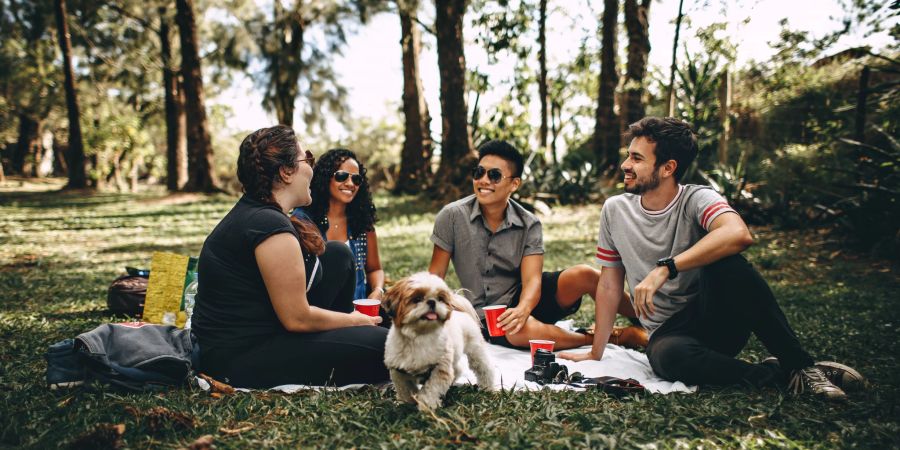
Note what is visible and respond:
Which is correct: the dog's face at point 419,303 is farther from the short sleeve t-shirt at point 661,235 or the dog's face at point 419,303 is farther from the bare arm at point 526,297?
the short sleeve t-shirt at point 661,235

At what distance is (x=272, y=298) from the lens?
291 cm

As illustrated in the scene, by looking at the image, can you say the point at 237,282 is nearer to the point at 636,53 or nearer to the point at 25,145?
the point at 636,53

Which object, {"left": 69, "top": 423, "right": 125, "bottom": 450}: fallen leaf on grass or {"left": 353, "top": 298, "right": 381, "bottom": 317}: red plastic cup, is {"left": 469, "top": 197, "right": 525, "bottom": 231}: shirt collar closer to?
{"left": 353, "top": 298, "right": 381, "bottom": 317}: red plastic cup

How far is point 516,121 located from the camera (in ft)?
73.1

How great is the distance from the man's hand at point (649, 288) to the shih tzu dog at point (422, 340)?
1.01 metres

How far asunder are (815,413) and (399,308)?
2.10m

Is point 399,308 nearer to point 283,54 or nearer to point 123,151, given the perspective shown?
point 283,54

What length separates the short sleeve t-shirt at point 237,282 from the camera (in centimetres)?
286

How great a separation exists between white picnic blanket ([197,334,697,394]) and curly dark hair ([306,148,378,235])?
1.42 metres

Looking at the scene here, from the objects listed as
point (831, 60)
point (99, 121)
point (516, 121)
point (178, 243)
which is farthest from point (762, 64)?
point (99, 121)

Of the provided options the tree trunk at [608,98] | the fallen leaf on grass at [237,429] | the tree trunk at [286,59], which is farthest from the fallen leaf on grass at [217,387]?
the tree trunk at [286,59]

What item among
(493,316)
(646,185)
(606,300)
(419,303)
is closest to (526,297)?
(493,316)

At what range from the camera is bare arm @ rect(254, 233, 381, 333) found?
2803 mm

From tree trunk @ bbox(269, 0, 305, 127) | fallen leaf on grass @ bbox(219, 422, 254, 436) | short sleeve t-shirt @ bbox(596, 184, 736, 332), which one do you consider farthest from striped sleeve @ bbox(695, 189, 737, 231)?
tree trunk @ bbox(269, 0, 305, 127)
